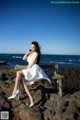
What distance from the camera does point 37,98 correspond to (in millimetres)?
6078

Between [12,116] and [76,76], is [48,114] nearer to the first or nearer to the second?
[12,116]

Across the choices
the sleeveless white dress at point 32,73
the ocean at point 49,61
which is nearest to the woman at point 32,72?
the sleeveless white dress at point 32,73

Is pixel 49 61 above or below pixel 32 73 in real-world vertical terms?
below

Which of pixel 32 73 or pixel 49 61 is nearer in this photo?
pixel 32 73

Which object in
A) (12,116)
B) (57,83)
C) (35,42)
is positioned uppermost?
(35,42)

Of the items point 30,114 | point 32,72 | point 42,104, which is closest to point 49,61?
point 42,104

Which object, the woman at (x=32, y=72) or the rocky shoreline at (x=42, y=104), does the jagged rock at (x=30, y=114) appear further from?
the woman at (x=32, y=72)

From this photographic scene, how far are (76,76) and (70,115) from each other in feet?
16.0

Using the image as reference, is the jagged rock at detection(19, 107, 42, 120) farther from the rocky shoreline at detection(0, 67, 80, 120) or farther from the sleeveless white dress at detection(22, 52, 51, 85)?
the sleeveless white dress at detection(22, 52, 51, 85)

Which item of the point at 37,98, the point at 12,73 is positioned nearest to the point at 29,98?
the point at 37,98

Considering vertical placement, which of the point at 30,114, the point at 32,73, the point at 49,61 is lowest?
the point at 49,61

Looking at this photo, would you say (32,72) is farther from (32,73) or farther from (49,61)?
(49,61)

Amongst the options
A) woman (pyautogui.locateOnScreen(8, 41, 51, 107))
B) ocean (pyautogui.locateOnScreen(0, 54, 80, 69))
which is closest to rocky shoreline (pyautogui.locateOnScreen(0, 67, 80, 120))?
woman (pyautogui.locateOnScreen(8, 41, 51, 107))

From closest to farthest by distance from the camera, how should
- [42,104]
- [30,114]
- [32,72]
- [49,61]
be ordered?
[30,114] < [32,72] < [42,104] < [49,61]
